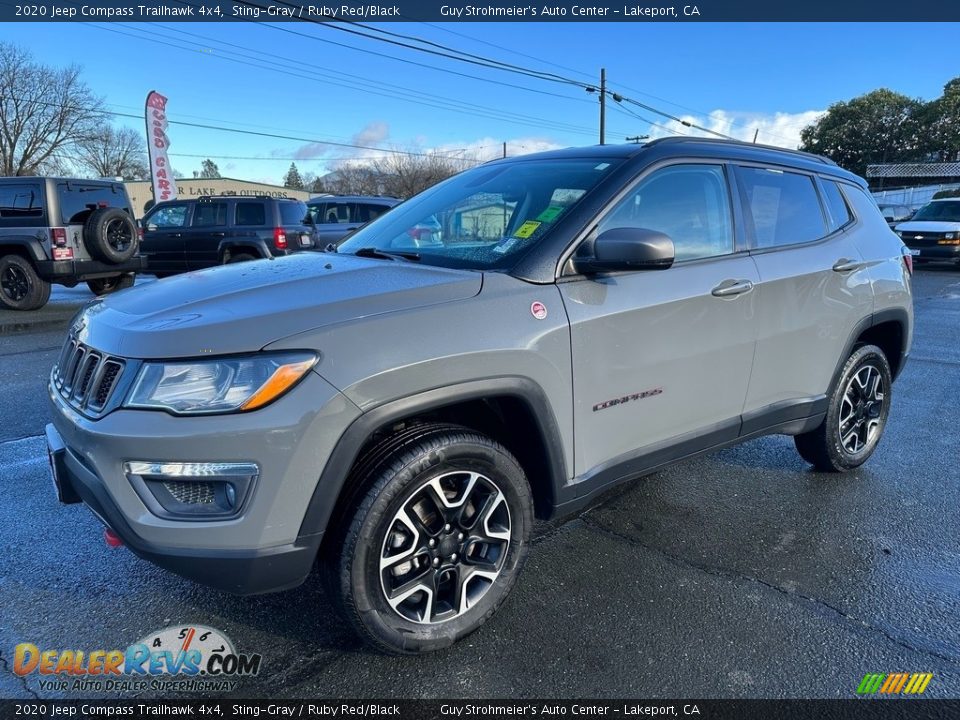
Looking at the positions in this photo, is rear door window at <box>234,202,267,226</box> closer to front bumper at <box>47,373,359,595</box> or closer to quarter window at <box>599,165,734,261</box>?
quarter window at <box>599,165,734,261</box>

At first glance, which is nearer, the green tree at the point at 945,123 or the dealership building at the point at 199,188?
the green tree at the point at 945,123

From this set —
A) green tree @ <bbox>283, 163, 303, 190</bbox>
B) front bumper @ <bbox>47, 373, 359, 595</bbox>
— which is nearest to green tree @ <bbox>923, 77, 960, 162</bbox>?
front bumper @ <bbox>47, 373, 359, 595</bbox>

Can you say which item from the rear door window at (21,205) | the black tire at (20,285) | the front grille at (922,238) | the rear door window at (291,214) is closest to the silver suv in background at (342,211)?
the rear door window at (291,214)

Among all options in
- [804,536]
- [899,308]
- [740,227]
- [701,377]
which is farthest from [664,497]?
[899,308]

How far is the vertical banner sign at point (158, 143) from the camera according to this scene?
22.1 meters

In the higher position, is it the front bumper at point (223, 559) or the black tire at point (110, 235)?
the black tire at point (110, 235)

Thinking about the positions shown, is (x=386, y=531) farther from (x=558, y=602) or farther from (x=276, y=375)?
(x=558, y=602)

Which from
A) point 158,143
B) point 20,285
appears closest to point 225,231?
point 20,285

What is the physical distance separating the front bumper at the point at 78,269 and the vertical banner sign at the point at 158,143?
12.5 metres

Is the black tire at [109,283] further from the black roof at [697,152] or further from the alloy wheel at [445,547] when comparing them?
the alloy wheel at [445,547]

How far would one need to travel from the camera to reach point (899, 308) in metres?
3.98

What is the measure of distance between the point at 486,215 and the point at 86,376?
68.8 inches

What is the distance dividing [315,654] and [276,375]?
111cm

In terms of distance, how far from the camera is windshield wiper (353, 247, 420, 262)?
2827 millimetres
